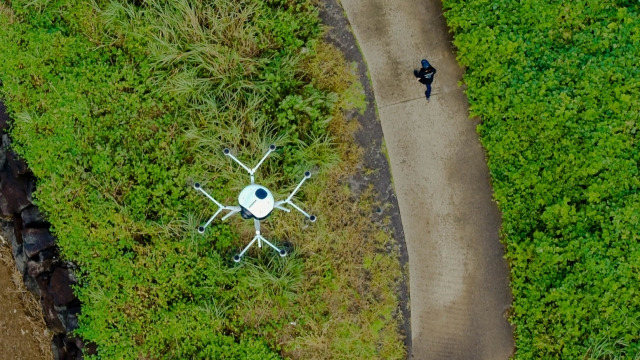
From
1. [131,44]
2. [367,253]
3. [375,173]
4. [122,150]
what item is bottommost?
[367,253]

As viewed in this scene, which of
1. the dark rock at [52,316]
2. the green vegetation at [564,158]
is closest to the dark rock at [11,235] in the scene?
the dark rock at [52,316]

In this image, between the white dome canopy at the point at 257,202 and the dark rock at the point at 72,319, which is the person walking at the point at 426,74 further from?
the dark rock at the point at 72,319

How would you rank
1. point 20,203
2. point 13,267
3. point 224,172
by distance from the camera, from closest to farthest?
point 224,172, point 20,203, point 13,267

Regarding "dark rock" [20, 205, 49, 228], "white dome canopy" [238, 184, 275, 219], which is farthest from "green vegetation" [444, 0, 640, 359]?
"dark rock" [20, 205, 49, 228]

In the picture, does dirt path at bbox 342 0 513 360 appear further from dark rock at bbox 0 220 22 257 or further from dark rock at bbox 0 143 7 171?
dark rock at bbox 0 220 22 257

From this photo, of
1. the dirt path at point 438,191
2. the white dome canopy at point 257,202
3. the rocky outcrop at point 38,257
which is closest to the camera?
the white dome canopy at point 257,202

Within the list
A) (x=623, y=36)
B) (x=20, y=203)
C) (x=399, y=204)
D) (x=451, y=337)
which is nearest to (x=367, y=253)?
(x=399, y=204)

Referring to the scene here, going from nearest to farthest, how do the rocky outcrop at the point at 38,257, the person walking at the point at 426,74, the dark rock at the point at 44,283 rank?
the person walking at the point at 426,74 → the rocky outcrop at the point at 38,257 → the dark rock at the point at 44,283

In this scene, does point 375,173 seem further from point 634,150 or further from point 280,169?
point 634,150
